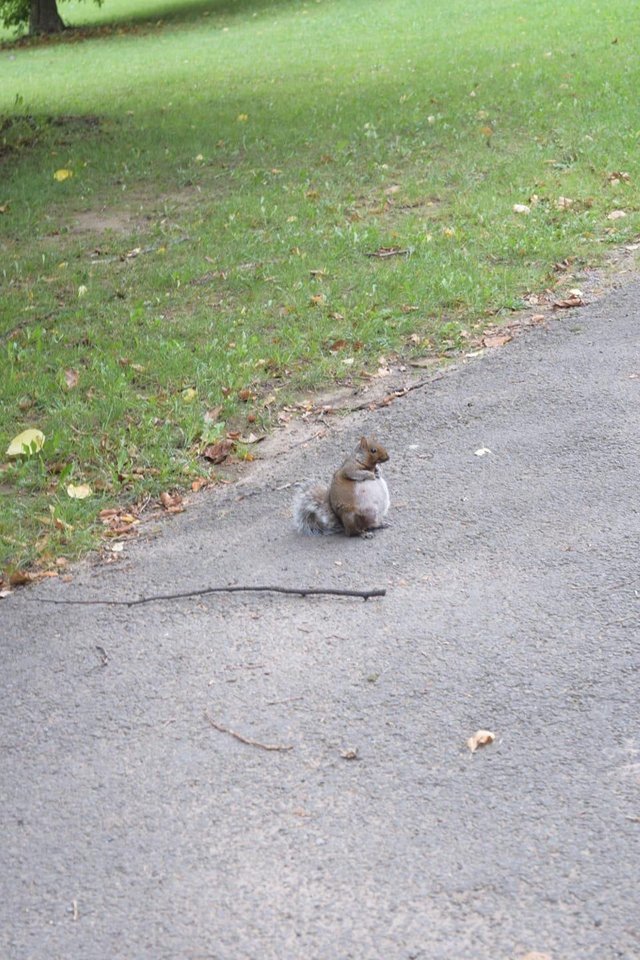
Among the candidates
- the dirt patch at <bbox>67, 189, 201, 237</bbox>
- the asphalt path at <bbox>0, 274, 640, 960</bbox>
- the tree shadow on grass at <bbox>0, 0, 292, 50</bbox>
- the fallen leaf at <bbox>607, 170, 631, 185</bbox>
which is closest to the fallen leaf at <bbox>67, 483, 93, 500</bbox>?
the asphalt path at <bbox>0, 274, 640, 960</bbox>

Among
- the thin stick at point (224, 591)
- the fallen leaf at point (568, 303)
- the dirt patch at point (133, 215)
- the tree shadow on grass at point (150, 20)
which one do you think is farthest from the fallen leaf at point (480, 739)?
the tree shadow on grass at point (150, 20)

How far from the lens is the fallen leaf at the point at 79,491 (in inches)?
205

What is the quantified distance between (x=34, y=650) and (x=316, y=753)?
4.27 feet

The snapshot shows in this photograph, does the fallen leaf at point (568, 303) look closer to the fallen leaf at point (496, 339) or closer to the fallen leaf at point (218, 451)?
the fallen leaf at point (496, 339)

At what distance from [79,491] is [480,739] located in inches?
104

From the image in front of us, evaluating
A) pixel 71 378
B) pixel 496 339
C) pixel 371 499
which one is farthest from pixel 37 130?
pixel 371 499

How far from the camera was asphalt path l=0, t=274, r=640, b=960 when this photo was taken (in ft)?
8.86

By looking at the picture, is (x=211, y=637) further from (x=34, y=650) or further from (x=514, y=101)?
(x=514, y=101)

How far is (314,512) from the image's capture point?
4.58 meters

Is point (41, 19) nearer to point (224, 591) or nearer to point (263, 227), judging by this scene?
point (263, 227)

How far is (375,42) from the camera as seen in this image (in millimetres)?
19156

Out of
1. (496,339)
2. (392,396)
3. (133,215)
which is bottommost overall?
(496,339)

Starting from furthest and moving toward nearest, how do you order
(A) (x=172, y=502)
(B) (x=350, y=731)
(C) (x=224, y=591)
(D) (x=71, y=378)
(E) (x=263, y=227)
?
(E) (x=263, y=227) → (D) (x=71, y=378) → (A) (x=172, y=502) → (C) (x=224, y=591) → (B) (x=350, y=731)

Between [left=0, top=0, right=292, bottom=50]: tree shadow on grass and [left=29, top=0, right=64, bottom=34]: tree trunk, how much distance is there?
1.14 ft
